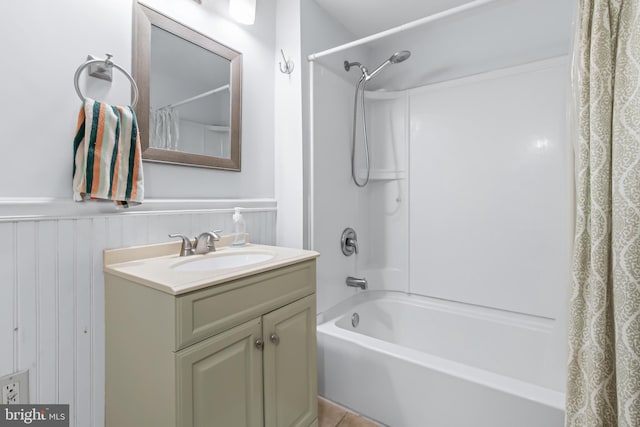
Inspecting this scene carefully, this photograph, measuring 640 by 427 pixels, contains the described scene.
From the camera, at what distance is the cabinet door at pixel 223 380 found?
2.84 ft

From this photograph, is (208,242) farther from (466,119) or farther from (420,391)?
(466,119)

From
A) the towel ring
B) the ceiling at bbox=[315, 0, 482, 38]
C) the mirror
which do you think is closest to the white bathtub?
the mirror

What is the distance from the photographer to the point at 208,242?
136 cm

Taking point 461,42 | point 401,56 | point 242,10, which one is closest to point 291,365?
point 242,10

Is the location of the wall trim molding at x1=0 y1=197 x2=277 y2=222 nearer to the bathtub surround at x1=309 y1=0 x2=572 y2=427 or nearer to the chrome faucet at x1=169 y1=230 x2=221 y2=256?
the chrome faucet at x1=169 y1=230 x2=221 y2=256

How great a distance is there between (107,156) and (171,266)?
1.42 ft

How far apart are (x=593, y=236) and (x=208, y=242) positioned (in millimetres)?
1338

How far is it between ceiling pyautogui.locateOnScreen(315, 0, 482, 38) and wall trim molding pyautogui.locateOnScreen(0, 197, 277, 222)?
1344 mm

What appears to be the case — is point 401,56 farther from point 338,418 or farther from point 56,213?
point 338,418

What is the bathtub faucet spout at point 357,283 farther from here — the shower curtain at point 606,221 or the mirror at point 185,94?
the shower curtain at point 606,221

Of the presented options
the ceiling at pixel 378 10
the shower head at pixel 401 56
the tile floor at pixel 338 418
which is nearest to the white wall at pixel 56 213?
the tile floor at pixel 338 418

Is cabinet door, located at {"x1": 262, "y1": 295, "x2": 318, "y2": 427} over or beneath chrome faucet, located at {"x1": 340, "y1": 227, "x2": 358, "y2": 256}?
beneath

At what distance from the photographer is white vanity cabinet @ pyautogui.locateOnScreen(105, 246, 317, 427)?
0.87 m

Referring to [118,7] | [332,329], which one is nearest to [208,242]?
[332,329]
